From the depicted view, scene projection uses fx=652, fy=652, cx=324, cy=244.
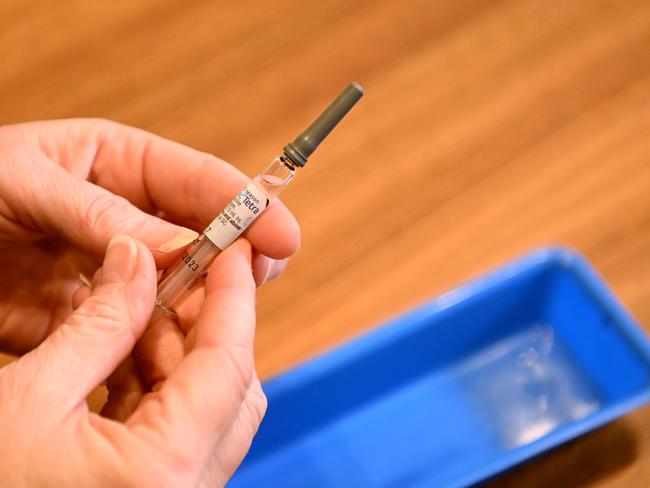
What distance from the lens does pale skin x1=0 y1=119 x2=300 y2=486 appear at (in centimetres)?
36

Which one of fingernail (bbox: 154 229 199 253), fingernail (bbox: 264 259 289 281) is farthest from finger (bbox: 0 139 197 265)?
fingernail (bbox: 264 259 289 281)

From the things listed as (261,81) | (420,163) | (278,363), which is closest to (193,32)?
(261,81)

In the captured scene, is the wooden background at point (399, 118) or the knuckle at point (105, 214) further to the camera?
the wooden background at point (399, 118)

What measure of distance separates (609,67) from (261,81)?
42 centimetres

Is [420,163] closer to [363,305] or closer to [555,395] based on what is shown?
[363,305]

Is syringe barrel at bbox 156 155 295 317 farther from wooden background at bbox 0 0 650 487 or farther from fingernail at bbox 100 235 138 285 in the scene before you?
wooden background at bbox 0 0 650 487

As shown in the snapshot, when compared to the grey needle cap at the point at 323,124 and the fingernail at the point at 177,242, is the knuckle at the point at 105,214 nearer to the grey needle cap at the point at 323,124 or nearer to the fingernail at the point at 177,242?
the fingernail at the point at 177,242

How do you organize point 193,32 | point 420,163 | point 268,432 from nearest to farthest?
point 268,432 < point 420,163 < point 193,32

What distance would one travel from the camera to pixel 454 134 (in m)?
0.74

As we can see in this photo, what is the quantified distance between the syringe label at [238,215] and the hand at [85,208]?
2cm

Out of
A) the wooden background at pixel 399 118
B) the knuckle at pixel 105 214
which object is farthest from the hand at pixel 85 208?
Result: the wooden background at pixel 399 118

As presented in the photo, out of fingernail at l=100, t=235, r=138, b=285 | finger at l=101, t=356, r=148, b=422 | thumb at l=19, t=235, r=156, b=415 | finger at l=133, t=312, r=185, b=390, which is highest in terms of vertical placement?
fingernail at l=100, t=235, r=138, b=285

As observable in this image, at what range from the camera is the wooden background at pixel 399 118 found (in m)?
0.66

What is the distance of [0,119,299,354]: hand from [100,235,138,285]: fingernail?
46 millimetres
